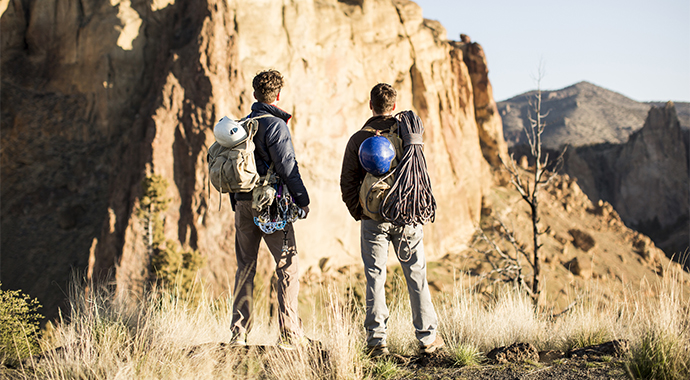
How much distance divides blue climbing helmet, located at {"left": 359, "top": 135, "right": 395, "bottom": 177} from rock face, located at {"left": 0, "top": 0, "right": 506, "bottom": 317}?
10.6 m

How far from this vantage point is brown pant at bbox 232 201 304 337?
3441 millimetres

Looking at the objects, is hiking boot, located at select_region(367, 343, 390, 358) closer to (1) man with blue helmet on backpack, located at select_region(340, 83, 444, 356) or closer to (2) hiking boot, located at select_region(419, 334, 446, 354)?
(1) man with blue helmet on backpack, located at select_region(340, 83, 444, 356)

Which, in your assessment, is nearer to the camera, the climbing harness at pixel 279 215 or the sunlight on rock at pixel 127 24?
the climbing harness at pixel 279 215

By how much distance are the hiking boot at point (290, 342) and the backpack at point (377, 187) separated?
39.9 inches

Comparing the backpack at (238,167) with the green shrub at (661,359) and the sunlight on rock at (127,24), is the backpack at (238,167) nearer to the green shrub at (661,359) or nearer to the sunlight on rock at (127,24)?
the green shrub at (661,359)

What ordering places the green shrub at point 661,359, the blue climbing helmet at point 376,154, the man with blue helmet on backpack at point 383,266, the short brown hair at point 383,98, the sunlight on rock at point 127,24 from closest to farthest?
the green shrub at point 661,359
the blue climbing helmet at point 376,154
the man with blue helmet on backpack at point 383,266
the short brown hair at point 383,98
the sunlight on rock at point 127,24

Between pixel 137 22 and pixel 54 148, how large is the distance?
569cm

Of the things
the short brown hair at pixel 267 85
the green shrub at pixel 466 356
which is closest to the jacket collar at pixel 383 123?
the short brown hair at pixel 267 85

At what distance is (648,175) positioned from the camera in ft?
173

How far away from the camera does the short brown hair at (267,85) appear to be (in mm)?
3494

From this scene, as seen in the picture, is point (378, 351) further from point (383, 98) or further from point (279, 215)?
point (383, 98)

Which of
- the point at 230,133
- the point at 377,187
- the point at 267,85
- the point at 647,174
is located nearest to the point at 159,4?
the point at 267,85

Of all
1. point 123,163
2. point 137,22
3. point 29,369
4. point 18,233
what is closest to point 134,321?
point 29,369

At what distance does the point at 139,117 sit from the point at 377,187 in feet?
51.2
